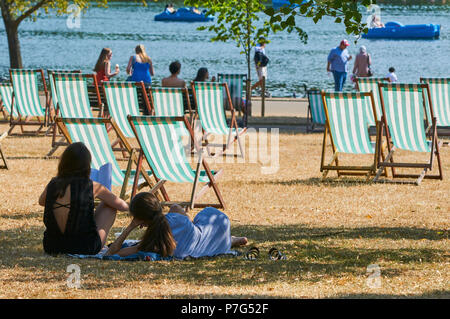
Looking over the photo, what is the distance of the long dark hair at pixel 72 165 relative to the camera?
610 centimetres

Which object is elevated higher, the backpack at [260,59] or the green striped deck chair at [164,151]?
the green striped deck chair at [164,151]

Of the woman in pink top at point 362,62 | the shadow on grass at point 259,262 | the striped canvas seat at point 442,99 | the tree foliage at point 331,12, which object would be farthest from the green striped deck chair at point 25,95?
the woman in pink top at point 362,62

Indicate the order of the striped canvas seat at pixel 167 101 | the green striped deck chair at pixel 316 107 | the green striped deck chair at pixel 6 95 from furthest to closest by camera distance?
the green striped deck chair at pixel 6 95
the green striped deck chair at pixel 316 107
the striped canvas seat at pixel 167 101

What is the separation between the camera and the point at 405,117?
33.0 feet

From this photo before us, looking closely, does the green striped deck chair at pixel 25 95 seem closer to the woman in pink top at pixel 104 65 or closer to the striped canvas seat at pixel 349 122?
the woman in pink top at pixel 104 65

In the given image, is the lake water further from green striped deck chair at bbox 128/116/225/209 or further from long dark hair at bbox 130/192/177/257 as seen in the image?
long dark hair at bbox 130/192/177/257

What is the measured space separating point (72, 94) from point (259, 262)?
6630 mm

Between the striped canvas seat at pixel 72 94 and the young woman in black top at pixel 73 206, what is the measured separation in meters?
5.89

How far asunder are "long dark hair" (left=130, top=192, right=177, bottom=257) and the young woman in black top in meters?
0.35

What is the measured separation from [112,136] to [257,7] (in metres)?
5.75

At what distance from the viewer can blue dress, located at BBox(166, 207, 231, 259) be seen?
6250 mm

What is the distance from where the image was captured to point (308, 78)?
41500mm

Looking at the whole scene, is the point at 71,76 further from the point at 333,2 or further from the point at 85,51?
the point at 85,51

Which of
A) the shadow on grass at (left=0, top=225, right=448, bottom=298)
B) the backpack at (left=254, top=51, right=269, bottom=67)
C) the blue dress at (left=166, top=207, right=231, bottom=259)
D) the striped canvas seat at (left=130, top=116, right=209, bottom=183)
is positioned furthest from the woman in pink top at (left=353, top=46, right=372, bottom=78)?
the blue dress at (left=166, top=207, right=231, bottom=259)
